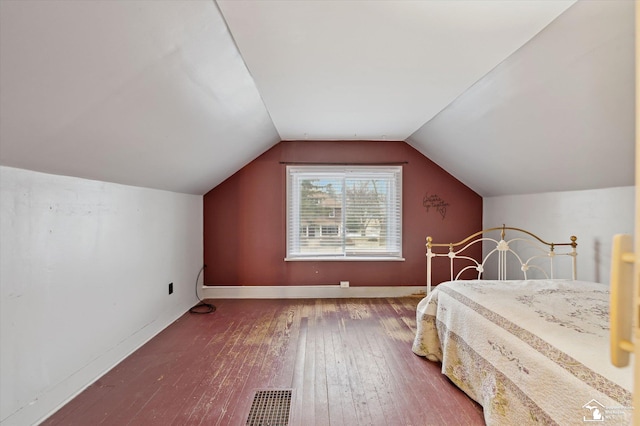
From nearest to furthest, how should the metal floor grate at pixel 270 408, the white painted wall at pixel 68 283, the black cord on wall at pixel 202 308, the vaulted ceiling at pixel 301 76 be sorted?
1. the vaulted ceiling at pixel 301 76
2. the white painted wall at pixel 68 283
3. the metal floor grate at pixel 270 408
4. the black cord on wall at pixel 202 308

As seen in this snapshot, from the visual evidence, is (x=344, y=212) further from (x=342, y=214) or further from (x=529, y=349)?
(x=529, y=349)

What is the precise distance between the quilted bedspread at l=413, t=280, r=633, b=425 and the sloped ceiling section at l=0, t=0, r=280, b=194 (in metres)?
2.26

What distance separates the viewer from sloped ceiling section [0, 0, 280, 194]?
3.99ft

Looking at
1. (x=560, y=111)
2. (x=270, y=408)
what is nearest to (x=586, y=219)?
(x=560, y=111)

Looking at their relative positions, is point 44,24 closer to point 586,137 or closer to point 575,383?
point 575,383

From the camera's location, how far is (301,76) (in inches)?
93.0

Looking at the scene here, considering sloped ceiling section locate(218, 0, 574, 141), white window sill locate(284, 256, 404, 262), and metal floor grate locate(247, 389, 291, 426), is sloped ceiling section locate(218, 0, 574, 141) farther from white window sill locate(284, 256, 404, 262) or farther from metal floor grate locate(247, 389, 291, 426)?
metal floor grate locate(247, 389, 291, 426)

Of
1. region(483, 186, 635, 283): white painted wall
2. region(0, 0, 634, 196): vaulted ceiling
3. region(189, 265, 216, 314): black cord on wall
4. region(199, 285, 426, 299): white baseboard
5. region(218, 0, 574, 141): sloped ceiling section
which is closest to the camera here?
region(0, 0, 634, 196): vaulted ceiling

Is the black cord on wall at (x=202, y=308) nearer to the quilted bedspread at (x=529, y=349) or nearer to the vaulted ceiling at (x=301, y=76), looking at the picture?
the vaulted ceiling at (x=301, y=76)

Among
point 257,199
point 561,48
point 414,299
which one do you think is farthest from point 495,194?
point 257,199

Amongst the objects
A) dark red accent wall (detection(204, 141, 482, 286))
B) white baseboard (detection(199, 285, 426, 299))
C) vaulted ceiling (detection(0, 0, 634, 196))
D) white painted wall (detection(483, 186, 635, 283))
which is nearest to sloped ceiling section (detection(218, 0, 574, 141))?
vaulted ceiling (detection(0, 0, 634, 196))

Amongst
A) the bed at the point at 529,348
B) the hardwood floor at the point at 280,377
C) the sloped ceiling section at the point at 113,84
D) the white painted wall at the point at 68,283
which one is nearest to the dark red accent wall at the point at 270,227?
the hardwood floor at the point at 280,377

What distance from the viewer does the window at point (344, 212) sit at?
443 cm

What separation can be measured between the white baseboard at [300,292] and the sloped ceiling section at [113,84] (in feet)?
6.94
